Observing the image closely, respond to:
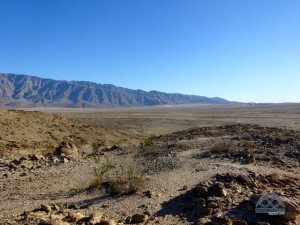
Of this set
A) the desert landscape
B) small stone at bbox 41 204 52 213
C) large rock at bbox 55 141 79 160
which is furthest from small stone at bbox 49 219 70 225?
large rock at bbox 55 141 79 160

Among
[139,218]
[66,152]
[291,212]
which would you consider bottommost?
[66,152]

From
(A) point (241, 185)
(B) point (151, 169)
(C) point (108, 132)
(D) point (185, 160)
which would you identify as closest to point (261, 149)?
(D) point (185, 160)

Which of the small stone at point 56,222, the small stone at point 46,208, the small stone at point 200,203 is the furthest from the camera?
the small stone at point 46,208

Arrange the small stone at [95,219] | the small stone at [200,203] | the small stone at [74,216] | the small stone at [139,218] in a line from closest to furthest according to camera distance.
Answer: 1. the small stone at [95,219]
2. the small stone at [74,216]
3. the small stone at [139,218]
4. the small stone at [200,203]

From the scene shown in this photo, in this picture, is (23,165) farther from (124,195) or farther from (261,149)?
(261,149)

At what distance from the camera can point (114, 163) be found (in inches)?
655

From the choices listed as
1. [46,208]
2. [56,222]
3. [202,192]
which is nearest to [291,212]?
[202,192]

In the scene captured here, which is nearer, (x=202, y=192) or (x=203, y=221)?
(x=203, y=221)

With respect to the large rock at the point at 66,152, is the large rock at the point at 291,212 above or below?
above

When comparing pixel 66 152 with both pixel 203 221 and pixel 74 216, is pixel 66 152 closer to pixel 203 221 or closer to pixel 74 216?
pixel 74 216

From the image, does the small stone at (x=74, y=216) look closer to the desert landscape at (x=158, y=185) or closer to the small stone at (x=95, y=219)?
the desert landscape at (x=158, y=185)

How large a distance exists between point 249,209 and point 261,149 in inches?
Result: 359

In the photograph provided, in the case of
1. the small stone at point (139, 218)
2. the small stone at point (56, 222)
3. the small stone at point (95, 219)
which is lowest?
the small stone at point (139, 218)

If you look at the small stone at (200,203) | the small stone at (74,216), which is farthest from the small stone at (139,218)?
the small stone at (200,203)
